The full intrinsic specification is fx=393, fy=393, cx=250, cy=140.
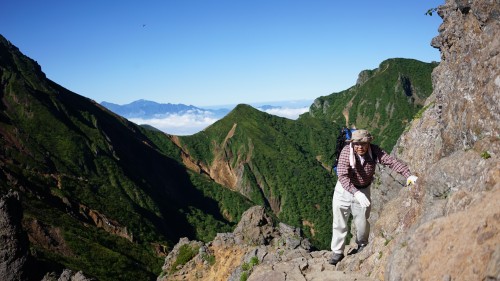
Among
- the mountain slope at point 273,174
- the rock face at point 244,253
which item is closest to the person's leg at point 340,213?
the rock face at point 244,253

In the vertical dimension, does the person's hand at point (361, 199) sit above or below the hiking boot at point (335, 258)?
above

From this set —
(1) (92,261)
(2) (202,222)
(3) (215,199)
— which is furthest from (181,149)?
(1) (92,261)

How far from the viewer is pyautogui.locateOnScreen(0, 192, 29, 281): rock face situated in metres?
30.1

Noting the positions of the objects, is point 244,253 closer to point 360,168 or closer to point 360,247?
point 360,247

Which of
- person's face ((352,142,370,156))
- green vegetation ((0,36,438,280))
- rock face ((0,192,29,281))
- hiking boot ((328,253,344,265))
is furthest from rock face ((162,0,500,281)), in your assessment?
green vegetation ((0,36,438,280))

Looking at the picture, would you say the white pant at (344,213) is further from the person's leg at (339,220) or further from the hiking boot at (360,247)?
the hiking boot at (360,247)

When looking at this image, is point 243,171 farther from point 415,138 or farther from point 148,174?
Answer: point 415,138

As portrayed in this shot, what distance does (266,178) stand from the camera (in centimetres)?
17900

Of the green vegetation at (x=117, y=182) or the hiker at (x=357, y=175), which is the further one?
the green vegetation at (x=117, y=182)

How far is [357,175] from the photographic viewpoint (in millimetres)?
12391

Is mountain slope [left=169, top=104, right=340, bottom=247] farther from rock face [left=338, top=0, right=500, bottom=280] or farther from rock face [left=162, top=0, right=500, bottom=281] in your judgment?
rock face [left=338, top=0, right=500, bottom=280]

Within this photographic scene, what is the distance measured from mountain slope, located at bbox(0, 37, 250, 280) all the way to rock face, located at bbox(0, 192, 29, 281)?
394 centimetres

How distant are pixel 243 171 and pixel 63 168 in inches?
3387

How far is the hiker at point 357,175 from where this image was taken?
11797 mm
